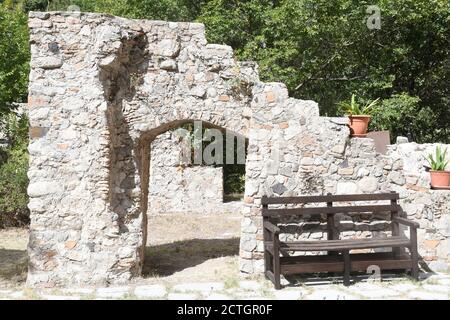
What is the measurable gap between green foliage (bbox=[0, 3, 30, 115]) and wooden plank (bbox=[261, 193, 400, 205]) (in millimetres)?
10089

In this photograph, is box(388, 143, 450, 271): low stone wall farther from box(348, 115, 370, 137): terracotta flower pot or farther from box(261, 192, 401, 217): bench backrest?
box(348, 115, 370, 137): terracotta flower pot

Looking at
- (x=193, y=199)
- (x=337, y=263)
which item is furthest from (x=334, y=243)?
(x=193, y=199)

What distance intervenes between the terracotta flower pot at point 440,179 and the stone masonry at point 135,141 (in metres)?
0.15

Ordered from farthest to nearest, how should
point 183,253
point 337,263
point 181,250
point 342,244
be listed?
1. point 181,250
2. point 183,253
3. point 337,263
4. point 342,244

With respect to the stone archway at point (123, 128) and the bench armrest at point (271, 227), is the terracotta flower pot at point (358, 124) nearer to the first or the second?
the stone archway at point (123, 128)

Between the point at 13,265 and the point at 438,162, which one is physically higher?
the point at 438,162

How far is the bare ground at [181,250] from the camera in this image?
6525 millimetres

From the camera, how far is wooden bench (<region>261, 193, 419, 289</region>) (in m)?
5.80

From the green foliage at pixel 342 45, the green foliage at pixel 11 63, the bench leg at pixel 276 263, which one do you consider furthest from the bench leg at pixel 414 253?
the green foliage at pixel 11 63

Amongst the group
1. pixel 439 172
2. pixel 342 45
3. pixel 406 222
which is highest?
pixel 342 45

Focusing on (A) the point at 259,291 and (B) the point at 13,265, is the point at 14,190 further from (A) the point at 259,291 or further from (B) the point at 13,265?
(A) the point at 259,291

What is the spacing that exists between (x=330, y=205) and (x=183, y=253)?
3.06m

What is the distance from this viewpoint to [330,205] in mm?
6367

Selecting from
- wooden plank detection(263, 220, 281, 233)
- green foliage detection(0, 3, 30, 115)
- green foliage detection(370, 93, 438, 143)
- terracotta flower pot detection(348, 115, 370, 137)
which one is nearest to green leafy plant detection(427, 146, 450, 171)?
terracotta flower pot detection(348, 115, 370, 137)
